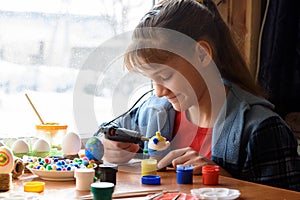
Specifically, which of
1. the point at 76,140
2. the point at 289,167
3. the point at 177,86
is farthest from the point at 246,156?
the point at 76,140

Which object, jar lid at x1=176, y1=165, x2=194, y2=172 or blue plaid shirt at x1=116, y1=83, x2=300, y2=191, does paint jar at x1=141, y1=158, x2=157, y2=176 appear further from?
blue plaid shirt at x1=116, y1=83, x2=300, y2=191

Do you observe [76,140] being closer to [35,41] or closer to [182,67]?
[182,67]

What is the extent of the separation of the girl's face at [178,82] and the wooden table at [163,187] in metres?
Result: 0.24

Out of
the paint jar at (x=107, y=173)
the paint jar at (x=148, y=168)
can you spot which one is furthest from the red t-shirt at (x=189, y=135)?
the paint jar at (x=107, y=173)

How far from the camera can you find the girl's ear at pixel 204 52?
1.60 m

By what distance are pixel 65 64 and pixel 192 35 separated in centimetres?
61

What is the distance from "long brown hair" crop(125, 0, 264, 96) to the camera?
153 centimetres

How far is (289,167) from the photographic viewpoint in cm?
146

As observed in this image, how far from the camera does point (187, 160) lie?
1439 mm

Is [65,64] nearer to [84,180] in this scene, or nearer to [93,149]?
[93,149]

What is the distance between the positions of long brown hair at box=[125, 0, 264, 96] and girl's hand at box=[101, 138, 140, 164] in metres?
0.22

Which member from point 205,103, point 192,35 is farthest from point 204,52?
point 205,103

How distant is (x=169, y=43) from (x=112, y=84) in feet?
1.99

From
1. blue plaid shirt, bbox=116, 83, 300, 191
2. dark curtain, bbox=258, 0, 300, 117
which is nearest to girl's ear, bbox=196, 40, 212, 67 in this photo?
blue plaid shirt, bbox=116, 83, 300, 191
